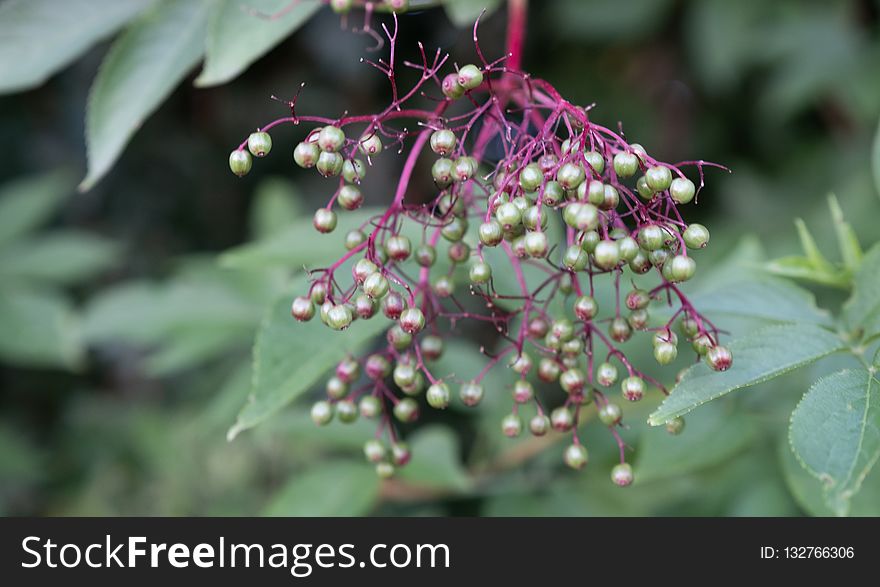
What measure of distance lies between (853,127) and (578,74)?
123cm

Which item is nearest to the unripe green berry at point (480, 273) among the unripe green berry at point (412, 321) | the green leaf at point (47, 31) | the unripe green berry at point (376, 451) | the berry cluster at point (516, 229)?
the berry cluster at point (516, 229)

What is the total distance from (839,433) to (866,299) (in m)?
0.48

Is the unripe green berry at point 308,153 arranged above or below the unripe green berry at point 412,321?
above

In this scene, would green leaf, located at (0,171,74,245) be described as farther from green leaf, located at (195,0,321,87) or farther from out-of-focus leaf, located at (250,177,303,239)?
green leaf, located at (195,0,321,87)

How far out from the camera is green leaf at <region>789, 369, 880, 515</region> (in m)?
1.08

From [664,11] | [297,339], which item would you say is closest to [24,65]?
[297,339]

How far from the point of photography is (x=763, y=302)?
1624mm

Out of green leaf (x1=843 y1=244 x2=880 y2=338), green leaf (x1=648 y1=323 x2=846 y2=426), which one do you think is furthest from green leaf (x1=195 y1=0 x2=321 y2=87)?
green leaf (x1=843 y1=244 x2=880 y2=338)

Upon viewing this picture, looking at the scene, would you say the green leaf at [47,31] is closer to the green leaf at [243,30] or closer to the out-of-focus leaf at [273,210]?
the green leaf at [243,30]

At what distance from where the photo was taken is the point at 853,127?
370 centimetres

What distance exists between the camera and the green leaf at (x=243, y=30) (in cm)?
171

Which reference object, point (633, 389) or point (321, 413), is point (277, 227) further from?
point (633, 389)

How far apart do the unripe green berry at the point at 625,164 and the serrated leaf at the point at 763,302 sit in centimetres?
46

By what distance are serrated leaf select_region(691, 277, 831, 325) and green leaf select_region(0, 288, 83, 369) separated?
7.23 feet
